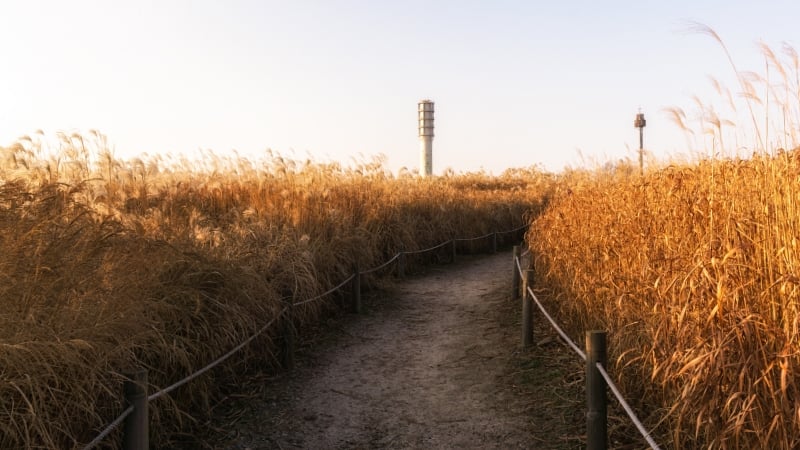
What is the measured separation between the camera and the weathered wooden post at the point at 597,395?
3.18 m

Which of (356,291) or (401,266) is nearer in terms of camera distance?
(356,291)

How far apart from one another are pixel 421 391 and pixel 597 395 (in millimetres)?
1815

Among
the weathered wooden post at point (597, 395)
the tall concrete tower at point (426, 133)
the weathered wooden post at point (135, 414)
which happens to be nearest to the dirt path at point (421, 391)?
the weathered wooden post at point (597, 395)

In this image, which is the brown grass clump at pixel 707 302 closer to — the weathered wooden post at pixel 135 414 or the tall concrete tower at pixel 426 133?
the weathered wooden post at pixel 135 414

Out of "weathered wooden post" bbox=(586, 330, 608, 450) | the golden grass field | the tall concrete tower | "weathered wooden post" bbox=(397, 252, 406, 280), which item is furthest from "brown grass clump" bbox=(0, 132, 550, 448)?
the tall concrete tower

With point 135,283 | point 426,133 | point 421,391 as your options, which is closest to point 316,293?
point 421,391

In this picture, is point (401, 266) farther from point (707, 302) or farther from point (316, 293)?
point (707, 302)

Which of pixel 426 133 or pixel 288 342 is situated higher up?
pixel 426 133

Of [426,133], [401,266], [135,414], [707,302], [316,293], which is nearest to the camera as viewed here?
[135,414]

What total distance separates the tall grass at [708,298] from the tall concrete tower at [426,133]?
25757 mm

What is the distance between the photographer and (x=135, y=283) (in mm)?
3781

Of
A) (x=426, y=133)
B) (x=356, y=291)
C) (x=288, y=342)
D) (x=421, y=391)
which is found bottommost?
(x=421, y=391)

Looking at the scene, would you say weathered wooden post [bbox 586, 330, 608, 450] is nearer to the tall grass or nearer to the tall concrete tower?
the tall grass

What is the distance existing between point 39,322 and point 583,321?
12.3 ft
